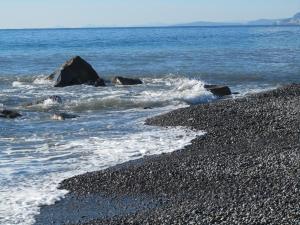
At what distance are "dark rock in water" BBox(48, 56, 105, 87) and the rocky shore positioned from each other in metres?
16.2

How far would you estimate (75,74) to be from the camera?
33.4 metres

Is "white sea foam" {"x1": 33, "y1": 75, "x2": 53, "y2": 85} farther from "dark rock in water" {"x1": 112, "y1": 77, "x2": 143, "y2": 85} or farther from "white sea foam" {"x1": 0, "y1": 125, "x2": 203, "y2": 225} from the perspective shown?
"white sea foam" {"x1": 0, "y1": 125, "x2": 203, "y2": 225}

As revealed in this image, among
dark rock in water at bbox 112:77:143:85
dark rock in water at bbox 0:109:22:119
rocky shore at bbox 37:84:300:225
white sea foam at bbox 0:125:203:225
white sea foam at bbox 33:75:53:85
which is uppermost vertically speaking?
rocky shore at bbox 37:84:300:225

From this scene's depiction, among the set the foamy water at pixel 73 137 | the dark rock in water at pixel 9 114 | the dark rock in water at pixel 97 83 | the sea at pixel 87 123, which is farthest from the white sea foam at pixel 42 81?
the dark rock in water at pixel 9 114

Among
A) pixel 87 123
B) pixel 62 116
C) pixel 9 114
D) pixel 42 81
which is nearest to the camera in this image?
pixel 87 123

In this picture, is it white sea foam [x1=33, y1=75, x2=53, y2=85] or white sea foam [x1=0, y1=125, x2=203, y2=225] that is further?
white sea foam [x1=33, y1=75, x2=53, y2=85]

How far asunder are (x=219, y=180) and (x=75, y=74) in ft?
74.9

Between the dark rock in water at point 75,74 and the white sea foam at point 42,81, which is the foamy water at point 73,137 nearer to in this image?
the dark rock in water at point 75,74

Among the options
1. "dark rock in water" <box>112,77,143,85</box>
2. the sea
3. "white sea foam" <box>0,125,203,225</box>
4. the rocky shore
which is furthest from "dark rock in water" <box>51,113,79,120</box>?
"dark rock in water" <box>112,77,143,85</box>

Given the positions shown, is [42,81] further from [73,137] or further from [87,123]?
[73,137]

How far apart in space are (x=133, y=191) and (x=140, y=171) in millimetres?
1319

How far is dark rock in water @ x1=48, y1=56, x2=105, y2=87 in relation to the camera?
33.1 meters

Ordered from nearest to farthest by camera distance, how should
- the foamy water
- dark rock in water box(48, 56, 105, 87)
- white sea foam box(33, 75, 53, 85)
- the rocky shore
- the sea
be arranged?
1. the rocky shore
2. the foamy water
3. the sea
4. dark rock in water box(48, 56, 105, 87)
5. white sea foam box(33, 75, 53, 85)

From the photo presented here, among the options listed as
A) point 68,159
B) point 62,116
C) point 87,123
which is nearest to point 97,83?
point 62,116
